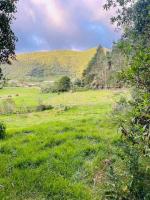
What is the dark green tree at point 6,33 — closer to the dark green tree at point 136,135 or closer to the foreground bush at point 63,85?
the dark green tree at point 136,135

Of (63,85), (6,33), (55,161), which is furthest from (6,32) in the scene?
(63,85)

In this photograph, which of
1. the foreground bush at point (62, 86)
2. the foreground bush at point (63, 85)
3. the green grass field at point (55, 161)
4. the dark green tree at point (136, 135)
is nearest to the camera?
the dark green tree at point (136, 135)

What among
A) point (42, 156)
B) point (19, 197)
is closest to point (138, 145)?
point (19, 197)

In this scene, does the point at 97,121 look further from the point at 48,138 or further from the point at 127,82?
the point at 127,82

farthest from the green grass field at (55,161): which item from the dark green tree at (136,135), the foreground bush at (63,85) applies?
the foreground bush at (63,85)

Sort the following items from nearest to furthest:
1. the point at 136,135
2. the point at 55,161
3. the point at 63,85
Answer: the point at 136,135 < the point at 55,161 < the point at 63,85

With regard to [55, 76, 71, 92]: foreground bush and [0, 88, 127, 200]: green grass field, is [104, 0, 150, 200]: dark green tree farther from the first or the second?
[55, 76, 71, 92]: foreground bush

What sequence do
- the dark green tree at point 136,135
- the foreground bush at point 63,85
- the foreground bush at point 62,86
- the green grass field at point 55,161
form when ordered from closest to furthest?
the dark green tree at point 136,135, the green grass field at point 55,161, the foreground bush at point 63,85, the foreground bush at point 62,86

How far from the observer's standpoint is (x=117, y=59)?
138 meters

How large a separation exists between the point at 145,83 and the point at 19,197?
7269 millimetres

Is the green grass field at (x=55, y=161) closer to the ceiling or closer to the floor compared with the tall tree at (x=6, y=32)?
closer to the floor

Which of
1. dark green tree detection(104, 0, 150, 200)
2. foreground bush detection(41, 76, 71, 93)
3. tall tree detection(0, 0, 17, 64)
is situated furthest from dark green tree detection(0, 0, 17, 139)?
foreground bush detection(41, 76, 71, 93)

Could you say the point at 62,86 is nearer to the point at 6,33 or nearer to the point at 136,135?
the point at 6,33

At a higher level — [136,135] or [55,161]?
[136,135]
